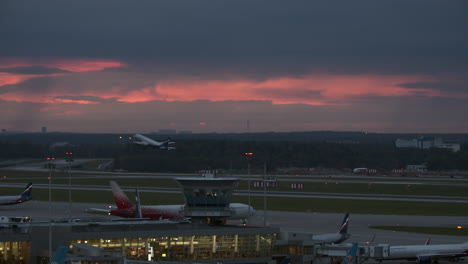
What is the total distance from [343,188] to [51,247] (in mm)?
126854

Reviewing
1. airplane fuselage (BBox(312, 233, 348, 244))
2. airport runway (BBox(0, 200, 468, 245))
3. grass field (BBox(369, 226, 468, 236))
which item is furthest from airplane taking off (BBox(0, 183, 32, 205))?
airplane fuselage (BBox(312, 233, 348, 244))

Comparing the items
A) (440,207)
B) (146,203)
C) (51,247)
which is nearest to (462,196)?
(440,207)

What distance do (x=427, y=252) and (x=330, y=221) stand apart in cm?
3381

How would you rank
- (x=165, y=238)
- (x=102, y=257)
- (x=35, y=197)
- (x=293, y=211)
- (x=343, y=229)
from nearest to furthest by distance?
(x=102, y=257)
(x=165, y=238)
(x=343, y=229)
(x=293, y=211)
(x=35, y=197)

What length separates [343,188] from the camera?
181000mm

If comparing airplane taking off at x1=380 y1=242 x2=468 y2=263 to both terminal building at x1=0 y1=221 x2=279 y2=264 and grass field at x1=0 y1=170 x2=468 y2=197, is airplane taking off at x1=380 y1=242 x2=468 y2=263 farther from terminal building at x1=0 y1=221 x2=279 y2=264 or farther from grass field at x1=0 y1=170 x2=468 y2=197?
grass field at x1=0 y1=170 x2=468 y2=197

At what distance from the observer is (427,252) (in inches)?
3054

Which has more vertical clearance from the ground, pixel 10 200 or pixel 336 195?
pixel 10 200

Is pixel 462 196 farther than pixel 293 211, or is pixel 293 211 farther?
pixel 462 196

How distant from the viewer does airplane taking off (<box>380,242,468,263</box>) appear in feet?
252

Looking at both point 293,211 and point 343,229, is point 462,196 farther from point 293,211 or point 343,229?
point 343,229

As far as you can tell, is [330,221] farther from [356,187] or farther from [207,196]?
[356,187]

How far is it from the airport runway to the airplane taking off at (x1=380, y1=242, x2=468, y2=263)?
34.3ft

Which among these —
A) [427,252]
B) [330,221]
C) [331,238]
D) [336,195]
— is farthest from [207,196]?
[336,195]
